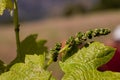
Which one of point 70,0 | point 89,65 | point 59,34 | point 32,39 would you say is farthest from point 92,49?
point 70,0

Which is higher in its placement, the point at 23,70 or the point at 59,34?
the point at 23,70

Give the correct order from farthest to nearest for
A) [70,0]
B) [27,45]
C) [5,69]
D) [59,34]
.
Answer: [70,0] < [59,34] < [27,45] < [5,69]

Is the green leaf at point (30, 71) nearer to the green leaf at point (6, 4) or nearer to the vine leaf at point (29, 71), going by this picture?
the vine leaf at point (29, 71)

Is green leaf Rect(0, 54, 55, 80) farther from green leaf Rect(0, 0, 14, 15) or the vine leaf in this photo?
green leaf Rect(0, 0, 14, 15)

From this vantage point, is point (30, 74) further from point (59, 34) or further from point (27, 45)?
point (59, 34)

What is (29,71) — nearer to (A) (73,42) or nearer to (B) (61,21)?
A: (A) (73,42)

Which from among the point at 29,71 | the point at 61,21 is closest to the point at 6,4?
the point at 29,71
